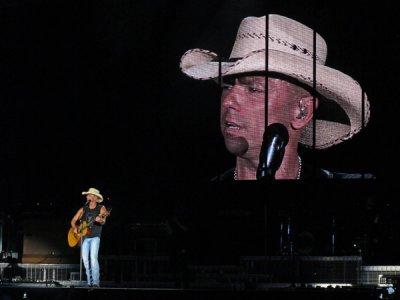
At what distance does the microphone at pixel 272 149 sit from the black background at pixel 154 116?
0.40m

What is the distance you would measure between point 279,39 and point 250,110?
4.18 ft

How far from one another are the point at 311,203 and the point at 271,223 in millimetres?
810

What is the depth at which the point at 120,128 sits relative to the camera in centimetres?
1496

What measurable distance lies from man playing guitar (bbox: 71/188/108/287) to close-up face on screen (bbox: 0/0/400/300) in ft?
3.08

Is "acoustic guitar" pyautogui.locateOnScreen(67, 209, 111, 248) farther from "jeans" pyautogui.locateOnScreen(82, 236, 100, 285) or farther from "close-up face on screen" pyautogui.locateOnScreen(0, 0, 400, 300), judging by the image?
"close-up face on screen" pyautogui.locateOnScreen(0, 0, 400, 300)

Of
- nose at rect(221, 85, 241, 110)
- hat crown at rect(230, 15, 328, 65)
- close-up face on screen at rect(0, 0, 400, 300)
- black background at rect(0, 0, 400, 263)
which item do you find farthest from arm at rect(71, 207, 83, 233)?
hat crown at rect(230, 15, 328, 65)

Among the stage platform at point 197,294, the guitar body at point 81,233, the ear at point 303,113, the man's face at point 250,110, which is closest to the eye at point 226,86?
the man's face at point 250,110

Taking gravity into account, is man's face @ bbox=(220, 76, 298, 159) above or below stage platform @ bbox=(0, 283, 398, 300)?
above

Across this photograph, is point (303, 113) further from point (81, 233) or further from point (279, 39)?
point (81, 233)

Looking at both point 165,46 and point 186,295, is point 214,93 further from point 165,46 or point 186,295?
point 186,295

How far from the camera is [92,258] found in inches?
472

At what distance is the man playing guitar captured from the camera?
1199 centimetres

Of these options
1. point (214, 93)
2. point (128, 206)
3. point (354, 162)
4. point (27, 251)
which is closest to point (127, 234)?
point (128, 206)

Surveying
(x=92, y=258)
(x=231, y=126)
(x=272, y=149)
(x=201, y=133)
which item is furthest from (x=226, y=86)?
(x=92, y=258)
